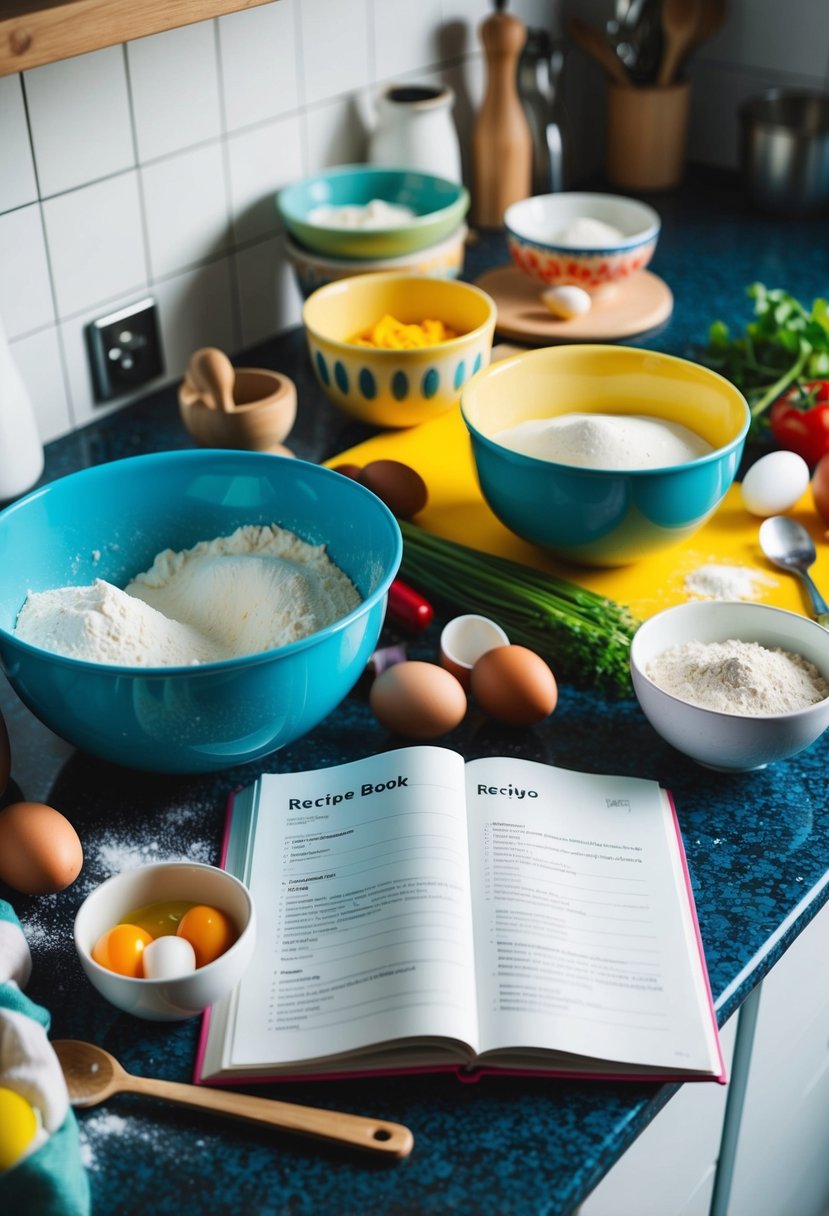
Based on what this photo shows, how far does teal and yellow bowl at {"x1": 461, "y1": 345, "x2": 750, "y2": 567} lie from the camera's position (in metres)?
1.13

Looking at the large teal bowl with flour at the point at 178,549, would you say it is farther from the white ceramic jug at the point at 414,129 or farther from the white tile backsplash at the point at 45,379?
the white ceramic jug at the point at 414,129

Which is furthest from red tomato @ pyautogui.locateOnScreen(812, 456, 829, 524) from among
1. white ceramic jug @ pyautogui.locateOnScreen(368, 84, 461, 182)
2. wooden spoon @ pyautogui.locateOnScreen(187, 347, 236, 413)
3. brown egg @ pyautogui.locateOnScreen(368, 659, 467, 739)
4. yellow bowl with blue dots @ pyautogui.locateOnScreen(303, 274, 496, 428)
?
white ceramic jug @ pyautogui.locateOnScreen(368, 84, 461, 182)

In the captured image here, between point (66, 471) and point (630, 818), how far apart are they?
79 centimetres

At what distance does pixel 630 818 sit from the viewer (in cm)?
96

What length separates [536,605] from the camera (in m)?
1.15

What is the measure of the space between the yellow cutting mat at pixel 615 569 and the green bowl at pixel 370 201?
0.26m

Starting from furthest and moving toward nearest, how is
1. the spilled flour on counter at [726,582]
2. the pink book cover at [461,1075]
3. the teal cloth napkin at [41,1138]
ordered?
the spilled flour on counter at [726,582] < the pink book cover at [461,1075] < the teal cloth napkin at [41,1138]

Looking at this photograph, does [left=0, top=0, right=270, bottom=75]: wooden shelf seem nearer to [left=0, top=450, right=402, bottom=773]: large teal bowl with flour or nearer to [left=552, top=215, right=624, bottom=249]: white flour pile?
[left=0, top=450, right=402, bottom=773]: large teal bowl with flour

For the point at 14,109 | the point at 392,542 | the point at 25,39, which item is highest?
the point at 25,39

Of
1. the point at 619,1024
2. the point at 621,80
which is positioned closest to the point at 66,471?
the point at 619,1024

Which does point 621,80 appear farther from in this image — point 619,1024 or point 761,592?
point 619,1024

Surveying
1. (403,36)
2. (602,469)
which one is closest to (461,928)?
(602,469)

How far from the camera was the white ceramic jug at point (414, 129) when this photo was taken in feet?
5.57

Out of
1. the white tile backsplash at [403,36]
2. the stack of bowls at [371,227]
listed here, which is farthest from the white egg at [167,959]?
the white tile backsplash at [403,36]
